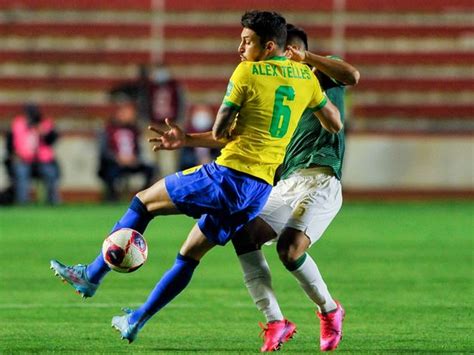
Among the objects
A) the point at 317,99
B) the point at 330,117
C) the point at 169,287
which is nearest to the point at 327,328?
the point at 169,287

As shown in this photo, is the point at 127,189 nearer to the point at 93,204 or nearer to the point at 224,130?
the point at 93,204

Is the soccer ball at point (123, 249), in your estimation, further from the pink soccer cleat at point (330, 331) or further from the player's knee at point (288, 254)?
the pink soccer cleat at point (330, 331)

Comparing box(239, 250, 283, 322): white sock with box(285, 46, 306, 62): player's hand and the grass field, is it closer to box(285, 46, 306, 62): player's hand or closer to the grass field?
the grass field

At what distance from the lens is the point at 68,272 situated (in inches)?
281

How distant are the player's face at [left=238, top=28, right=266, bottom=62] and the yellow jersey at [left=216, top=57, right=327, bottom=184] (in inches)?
2.3

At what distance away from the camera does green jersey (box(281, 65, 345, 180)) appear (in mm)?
7715

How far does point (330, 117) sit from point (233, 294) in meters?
3.33

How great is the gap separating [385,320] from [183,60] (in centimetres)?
1847

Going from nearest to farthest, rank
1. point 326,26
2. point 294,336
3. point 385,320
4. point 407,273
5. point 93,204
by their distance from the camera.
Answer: point 294,336 < point 385,320 < point 407,273 < point 93,204 < point 326,26

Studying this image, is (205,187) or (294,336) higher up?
(205,187)

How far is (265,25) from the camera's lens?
272 inches

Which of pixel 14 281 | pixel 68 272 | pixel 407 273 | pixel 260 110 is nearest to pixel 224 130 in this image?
pixel 260 110

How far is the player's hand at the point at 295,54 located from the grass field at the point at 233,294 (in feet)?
5.29

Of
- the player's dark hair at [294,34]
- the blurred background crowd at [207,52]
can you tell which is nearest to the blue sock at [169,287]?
the player's dark hair at [294,34]
